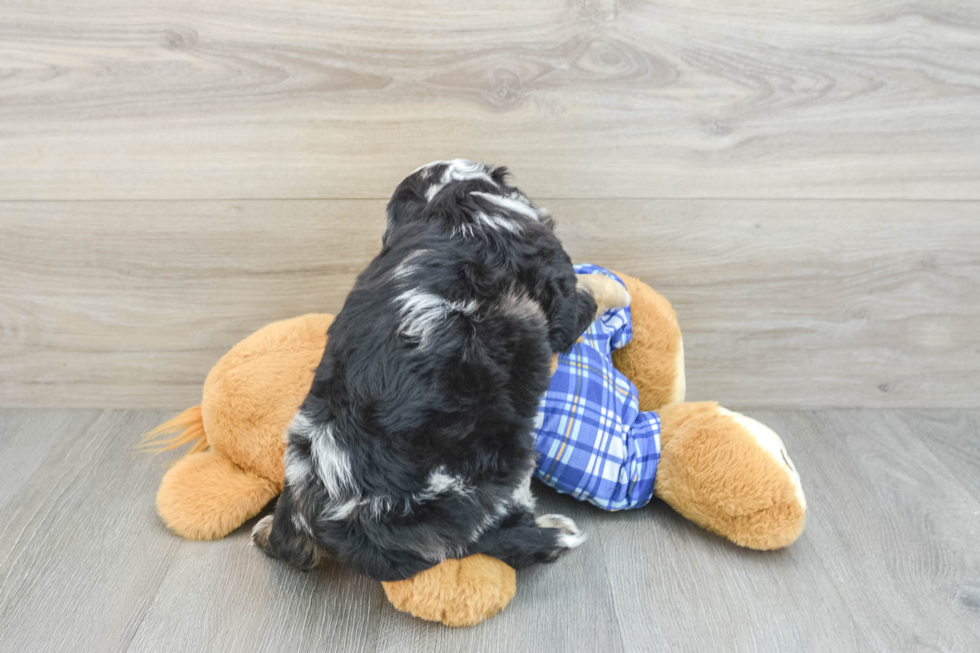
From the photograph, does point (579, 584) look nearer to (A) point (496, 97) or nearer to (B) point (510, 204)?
(B) point (510, 204)

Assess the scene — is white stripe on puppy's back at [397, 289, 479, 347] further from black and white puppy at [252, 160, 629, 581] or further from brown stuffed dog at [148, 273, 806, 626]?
brown stuffed dog at [148, 273, 806, 626]

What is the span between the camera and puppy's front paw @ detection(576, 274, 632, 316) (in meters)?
1.20

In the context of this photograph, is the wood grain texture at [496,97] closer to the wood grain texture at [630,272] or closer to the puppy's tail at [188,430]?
the wood grain texture at [630,272]

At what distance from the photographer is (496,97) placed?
4.59 feet

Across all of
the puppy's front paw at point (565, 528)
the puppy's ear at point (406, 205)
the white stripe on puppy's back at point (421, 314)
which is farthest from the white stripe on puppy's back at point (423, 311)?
the puppy's front paw at point (565, 528)

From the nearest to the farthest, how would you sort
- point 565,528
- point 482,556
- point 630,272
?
1. point 482,556
2. point 565,528
3. point 630,272

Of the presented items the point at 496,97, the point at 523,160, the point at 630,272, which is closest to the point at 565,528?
the point at 630,272

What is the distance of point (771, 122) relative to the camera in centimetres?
142

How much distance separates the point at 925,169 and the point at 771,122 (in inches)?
14.6

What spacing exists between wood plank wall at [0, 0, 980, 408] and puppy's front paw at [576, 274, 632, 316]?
271mm

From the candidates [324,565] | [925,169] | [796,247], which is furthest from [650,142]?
[324,565]

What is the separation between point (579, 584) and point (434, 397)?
44 cm

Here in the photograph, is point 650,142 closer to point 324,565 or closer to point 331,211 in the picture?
point 331,211

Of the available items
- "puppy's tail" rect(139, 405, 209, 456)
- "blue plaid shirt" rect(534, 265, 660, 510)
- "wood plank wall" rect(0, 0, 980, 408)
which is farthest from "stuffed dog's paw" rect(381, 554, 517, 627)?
"wood plank wall" rect(0, 0, 980, 408)
